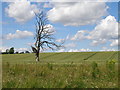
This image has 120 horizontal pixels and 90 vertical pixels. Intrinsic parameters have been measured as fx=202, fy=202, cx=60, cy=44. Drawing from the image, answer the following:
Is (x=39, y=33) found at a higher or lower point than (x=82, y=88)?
higher

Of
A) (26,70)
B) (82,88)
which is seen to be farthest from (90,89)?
(26,70)

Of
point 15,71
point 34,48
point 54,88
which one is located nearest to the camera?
point 54,88

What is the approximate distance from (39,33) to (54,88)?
131 feet

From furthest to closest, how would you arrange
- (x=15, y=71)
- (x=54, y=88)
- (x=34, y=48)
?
(x=34, y=48)
(x=15, y=71)
(x=54, y=88)

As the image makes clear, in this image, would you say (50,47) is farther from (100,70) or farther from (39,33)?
(100,70)

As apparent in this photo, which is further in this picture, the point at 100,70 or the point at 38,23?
the point at 38,23

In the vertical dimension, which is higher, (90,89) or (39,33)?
(39,33)

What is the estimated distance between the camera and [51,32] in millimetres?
46375

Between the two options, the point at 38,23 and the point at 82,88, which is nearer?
the point at 82,88

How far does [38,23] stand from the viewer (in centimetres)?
4684

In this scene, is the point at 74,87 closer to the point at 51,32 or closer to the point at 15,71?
the point at 15,71

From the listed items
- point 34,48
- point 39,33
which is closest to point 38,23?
point 39,33

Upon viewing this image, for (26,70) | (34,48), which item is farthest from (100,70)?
(34,48)

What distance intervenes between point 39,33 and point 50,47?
409cm
